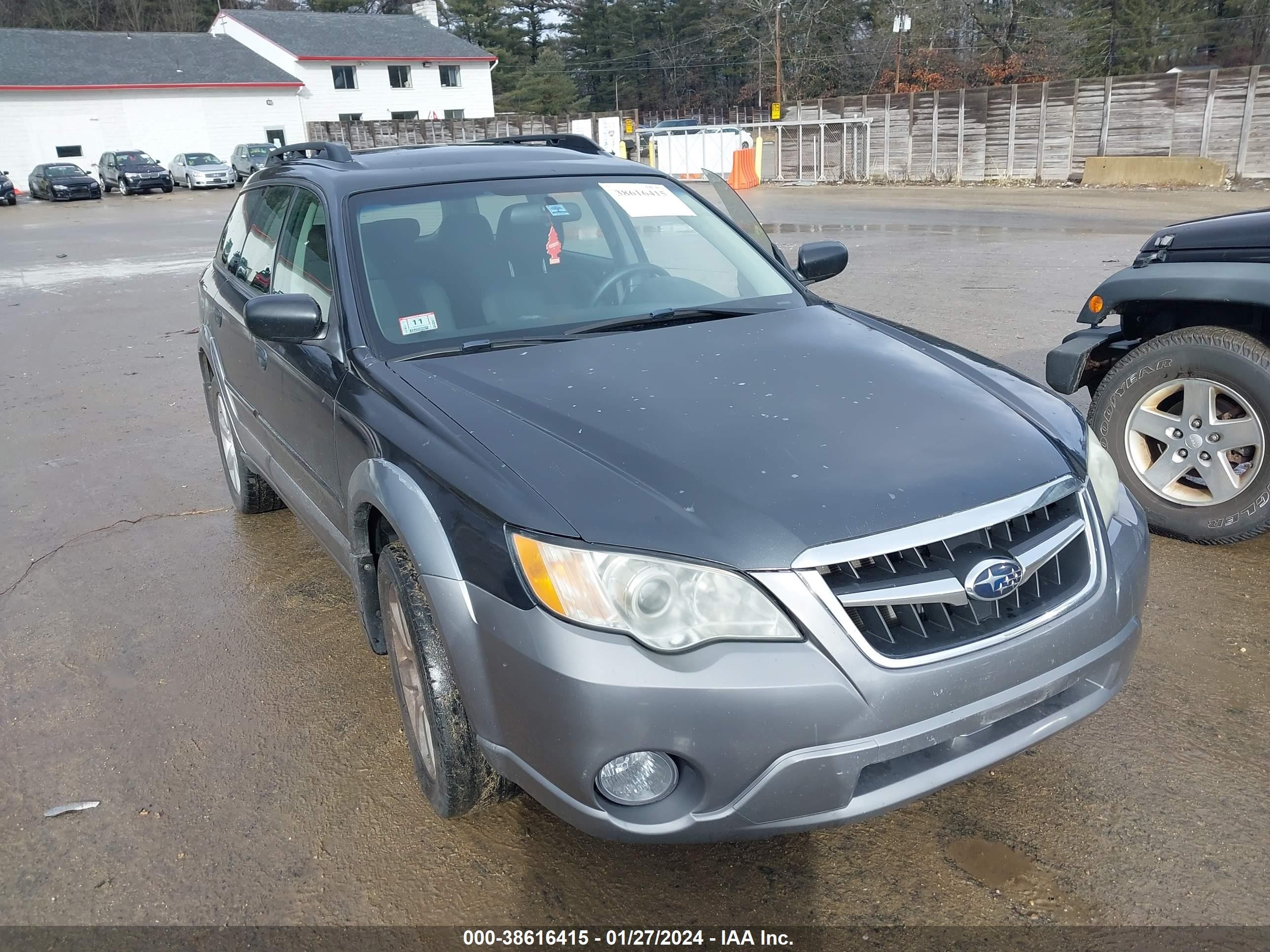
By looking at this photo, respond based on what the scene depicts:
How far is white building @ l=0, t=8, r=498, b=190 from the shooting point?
4678 cm

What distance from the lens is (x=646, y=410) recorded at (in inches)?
103

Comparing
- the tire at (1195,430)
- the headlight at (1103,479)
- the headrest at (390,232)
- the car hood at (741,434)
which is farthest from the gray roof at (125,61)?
the headlight at (1103,479)

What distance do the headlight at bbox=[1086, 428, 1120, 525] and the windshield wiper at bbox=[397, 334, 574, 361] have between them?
157cm

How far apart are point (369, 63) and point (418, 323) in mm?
57700

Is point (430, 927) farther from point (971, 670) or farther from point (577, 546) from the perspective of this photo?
point (971, 670)

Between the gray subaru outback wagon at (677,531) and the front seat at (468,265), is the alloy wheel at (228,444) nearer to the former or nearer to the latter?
the gray subaru outback wagon at (677,531)

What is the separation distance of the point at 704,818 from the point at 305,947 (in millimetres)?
1041

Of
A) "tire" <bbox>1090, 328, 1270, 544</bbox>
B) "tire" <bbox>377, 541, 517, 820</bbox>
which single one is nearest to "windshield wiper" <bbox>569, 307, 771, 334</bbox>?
"tire" <bbox>377, 541, 517, 820</bbox>

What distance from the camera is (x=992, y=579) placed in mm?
2172

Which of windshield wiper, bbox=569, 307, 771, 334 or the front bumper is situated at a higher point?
windshield wiper, bbox=569, 307, 771, 334

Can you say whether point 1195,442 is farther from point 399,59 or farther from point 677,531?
point 399,59

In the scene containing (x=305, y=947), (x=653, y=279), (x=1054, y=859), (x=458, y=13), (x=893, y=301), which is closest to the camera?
(x=305, y=947)

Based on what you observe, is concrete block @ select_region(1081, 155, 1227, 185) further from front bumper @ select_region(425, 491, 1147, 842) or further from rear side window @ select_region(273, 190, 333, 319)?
front bumper @ select_region(425, 491, 1147, 842)

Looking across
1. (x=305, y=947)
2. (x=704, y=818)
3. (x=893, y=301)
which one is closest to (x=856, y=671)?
(x=704, y=818)
